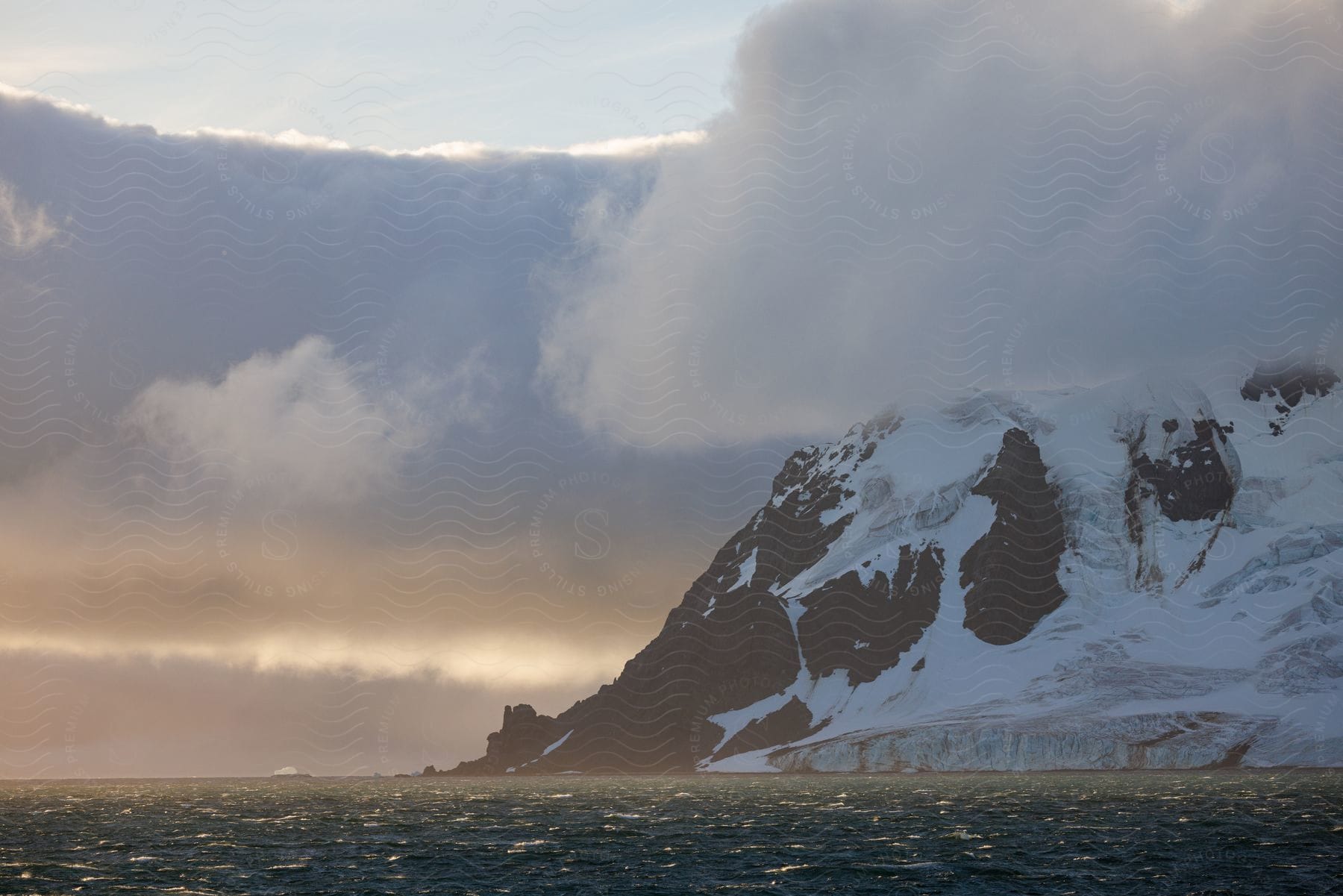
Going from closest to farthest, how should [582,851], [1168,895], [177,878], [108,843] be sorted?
[1168,895] → [177,878] → [582,851] → [108,843]

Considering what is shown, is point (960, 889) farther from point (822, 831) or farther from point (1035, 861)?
point (822, 831)

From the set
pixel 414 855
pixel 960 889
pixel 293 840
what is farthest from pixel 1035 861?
pixel 293 840

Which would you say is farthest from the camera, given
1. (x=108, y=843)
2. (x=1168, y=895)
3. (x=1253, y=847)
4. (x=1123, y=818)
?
(x=1123, y=818)

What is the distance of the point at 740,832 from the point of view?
5960 inches

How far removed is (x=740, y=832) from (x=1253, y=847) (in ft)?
168

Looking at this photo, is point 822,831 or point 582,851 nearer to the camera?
point 582,851

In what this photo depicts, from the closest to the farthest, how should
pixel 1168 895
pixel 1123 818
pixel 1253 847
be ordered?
pixel 1168 895
pixel 1253 847
pixel 1123 818

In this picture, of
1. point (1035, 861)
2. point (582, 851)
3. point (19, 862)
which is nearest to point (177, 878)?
point (19, 862)

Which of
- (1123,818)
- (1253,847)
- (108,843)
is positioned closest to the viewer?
(1253,847)

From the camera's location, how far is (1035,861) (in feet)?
373

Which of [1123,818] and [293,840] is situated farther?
[1123,818]

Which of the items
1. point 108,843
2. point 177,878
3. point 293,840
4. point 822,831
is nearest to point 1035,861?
point 822,831

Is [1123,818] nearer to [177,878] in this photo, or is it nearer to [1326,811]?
[1326,811]

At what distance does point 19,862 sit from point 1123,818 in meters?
114
